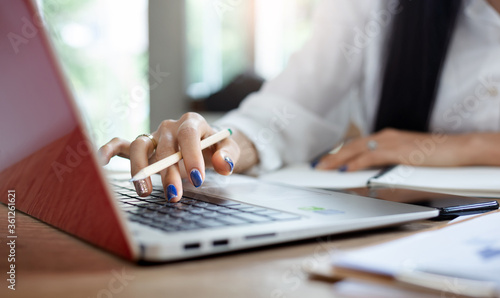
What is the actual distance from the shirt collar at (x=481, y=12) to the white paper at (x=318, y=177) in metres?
0.43

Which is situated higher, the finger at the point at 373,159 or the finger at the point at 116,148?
the finger at the point at 116,148

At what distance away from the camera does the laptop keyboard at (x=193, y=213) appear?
388 mm

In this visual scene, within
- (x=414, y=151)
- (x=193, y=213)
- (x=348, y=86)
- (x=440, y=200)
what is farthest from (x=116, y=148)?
(x=348, y=86)

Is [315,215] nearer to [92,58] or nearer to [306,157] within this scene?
[306,157]

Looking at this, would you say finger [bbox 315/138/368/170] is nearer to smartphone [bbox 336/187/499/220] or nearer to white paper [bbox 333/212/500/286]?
smartphone [bbox 336/187/499/220]

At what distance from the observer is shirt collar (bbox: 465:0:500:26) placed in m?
1.01

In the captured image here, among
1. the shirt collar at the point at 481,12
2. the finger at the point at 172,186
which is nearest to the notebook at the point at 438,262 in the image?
the finger at the point at 172,186

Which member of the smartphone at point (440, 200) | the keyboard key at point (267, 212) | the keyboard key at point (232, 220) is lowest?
the smartphone at point (440, 200)

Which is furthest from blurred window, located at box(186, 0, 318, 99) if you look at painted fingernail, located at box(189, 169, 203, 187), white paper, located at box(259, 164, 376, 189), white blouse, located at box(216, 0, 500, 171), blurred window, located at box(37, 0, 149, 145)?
painted fingernail, located at box(189, 169, 203, 187)

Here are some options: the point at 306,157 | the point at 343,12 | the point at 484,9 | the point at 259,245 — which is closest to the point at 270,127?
the point at 306,157

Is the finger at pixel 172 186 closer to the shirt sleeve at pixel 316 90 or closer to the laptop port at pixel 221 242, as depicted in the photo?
the laptop port at pixel 221 242

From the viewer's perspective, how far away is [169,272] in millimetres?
327

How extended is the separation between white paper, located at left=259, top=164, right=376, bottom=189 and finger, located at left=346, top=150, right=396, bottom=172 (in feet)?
0.13

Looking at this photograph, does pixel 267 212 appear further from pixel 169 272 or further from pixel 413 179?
pixel 413 179
